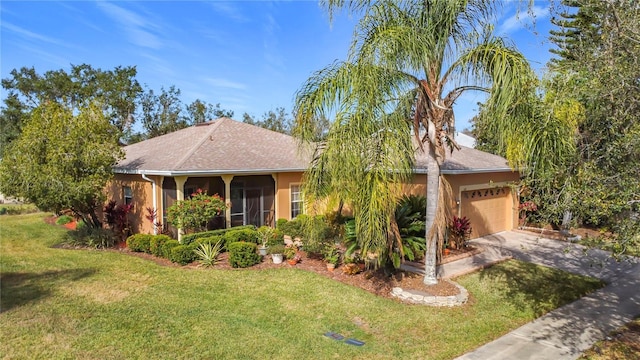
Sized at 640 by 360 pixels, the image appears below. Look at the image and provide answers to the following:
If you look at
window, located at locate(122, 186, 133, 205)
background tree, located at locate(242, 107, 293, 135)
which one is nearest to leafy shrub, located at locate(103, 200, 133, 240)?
window, located at locate(122, 186, 133, 205)

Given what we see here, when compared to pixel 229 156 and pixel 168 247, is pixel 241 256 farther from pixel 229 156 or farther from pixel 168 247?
pixel 229 156

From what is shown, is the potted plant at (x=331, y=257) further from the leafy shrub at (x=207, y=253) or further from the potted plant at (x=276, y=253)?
the leafy shrub at (x=207, y=253)

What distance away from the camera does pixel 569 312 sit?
835cm

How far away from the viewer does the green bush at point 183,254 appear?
1138cm

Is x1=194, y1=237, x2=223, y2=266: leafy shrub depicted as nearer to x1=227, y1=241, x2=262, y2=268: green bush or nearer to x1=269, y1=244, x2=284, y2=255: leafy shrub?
x1=227, y1=241, x2=262, y2=268: green bush

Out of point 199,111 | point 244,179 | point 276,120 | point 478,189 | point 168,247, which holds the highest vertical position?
point 276,120

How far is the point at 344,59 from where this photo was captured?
7.82 metres

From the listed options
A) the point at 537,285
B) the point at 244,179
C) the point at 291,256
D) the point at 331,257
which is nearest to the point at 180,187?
the point at 244,179

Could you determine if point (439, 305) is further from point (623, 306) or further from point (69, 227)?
point (69, 227)

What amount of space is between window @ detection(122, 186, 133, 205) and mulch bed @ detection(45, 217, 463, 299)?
154 inches

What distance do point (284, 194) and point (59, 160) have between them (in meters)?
8.02

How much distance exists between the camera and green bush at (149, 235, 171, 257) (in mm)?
12234

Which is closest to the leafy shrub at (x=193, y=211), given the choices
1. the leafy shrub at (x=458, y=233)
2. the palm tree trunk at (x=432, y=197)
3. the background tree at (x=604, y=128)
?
the palm tree trunk at (x=432, y=197)

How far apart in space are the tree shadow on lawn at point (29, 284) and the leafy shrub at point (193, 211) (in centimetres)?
277
